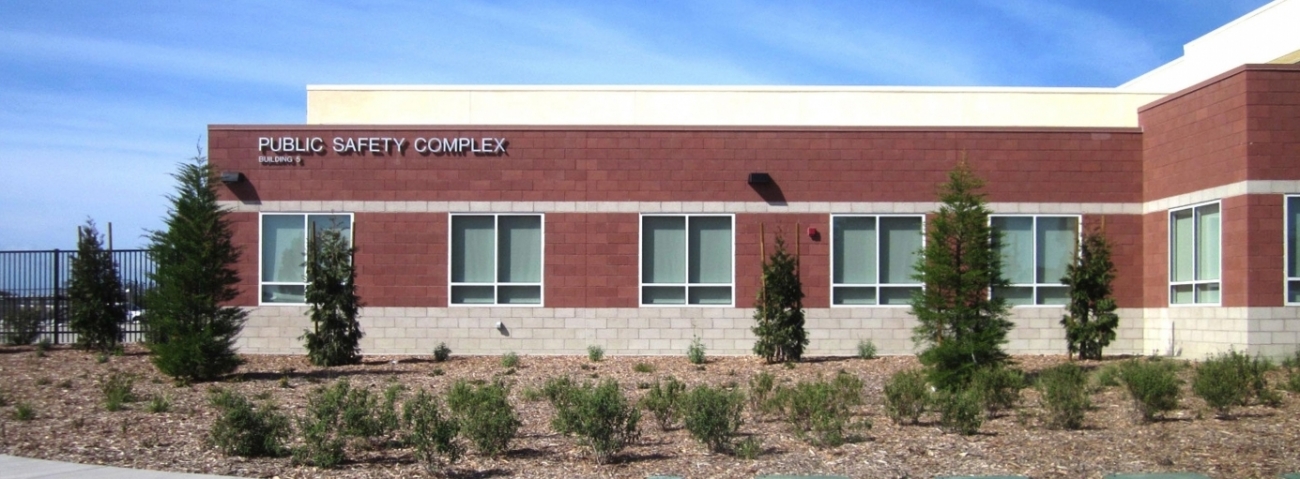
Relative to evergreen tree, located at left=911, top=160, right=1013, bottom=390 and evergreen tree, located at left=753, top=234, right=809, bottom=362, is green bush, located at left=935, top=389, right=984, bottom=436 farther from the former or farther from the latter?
evergreen tree, located at left=753, top=234, right=809, bottom=362

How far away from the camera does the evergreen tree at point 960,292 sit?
1634 centimetres

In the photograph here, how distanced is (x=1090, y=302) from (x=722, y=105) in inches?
406

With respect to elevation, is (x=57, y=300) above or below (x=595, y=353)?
above

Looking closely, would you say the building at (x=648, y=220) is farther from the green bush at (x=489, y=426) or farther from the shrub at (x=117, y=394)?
the green bush at (x=489, y=426)

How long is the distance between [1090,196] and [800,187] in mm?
5801

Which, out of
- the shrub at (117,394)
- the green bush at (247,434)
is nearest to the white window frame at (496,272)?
the shrub at (117,394)

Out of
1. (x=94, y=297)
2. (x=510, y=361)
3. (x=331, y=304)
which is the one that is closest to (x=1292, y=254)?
(x=510, y=361)

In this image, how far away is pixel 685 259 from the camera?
24.0m

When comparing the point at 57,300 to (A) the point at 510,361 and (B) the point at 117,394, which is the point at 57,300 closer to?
(A) the point at 510,361

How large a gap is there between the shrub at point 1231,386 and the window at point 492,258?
1324 cm

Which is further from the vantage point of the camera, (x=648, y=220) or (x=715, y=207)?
(x=648, y=220)

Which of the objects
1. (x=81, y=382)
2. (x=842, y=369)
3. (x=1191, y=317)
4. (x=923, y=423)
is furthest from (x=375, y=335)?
(x=1191, y=317)

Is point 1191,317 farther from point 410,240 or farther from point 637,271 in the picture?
point 410,240

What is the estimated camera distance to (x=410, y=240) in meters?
24.1
